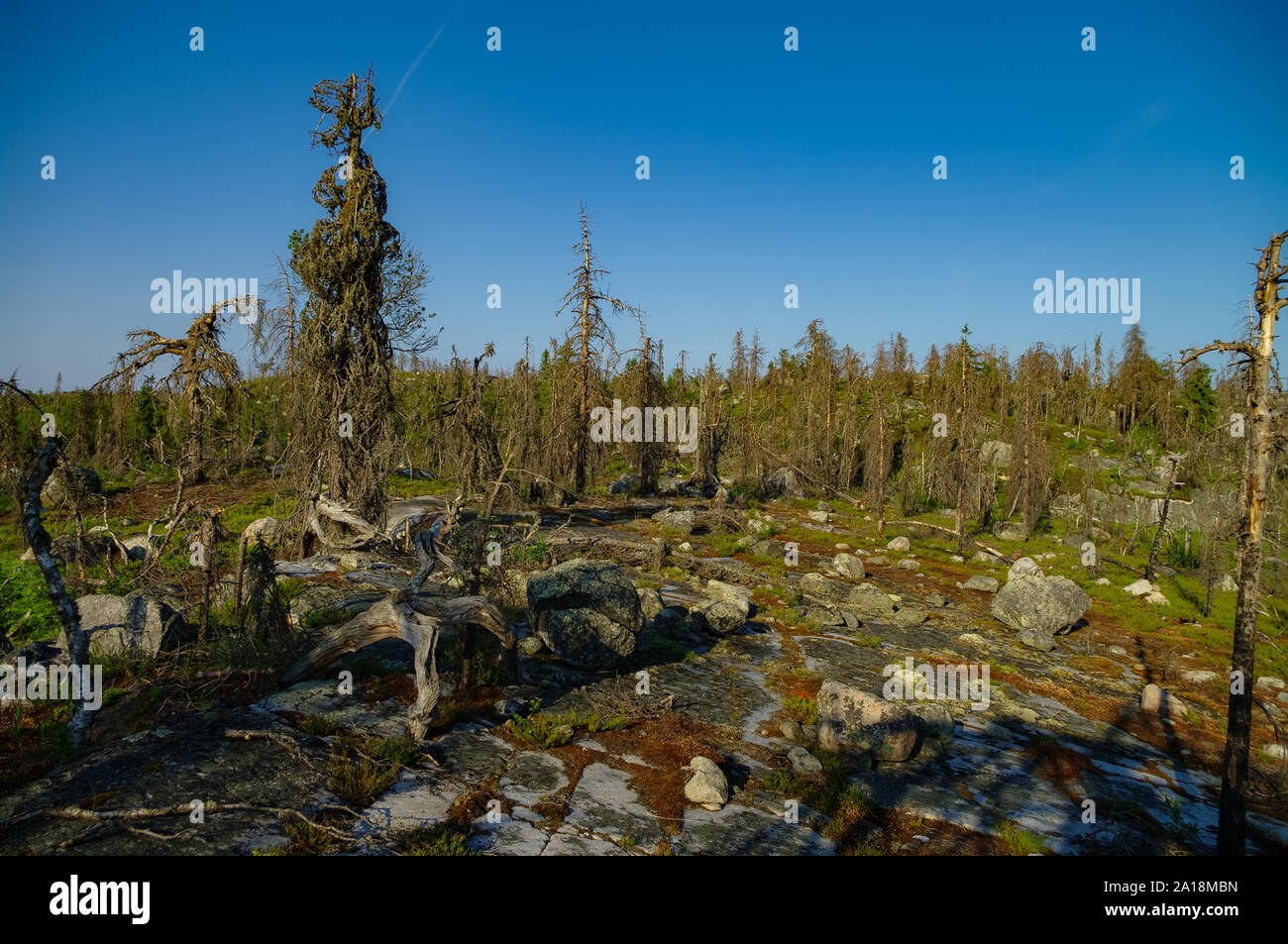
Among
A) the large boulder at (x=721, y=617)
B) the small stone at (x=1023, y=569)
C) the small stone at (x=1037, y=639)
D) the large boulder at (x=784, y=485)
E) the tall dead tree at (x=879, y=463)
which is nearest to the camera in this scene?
the large boulder at (x=721, y=617)

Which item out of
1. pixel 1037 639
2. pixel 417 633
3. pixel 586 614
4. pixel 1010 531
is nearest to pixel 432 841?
pixel 417 633

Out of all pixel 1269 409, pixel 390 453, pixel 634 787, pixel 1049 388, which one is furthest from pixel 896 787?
pixel 1049 388

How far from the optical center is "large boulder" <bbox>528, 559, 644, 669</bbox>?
41.8ft

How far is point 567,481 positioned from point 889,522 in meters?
19.9

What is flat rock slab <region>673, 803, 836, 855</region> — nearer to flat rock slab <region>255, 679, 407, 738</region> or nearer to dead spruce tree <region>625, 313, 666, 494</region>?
flat rock slab <region>255, 679, 407, 738</region>

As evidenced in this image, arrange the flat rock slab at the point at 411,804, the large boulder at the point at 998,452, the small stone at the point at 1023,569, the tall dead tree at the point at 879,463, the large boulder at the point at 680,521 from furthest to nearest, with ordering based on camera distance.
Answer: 1. the large boulder at the point at 998,452
2. the tall dead tree at the point at 879,463
3. the large boulder at the point at 680,521
4. the small stone at the point at 1023,569
5. the flat rock slab at the point at 411,804

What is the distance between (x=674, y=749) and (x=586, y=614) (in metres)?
3.78

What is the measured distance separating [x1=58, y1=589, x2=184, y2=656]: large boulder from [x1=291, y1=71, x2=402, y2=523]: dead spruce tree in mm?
7078

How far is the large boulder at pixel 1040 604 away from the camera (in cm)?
1977

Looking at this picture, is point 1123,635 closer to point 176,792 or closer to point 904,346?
point 176,792

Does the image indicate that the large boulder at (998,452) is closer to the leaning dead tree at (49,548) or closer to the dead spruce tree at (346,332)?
the dead spruce tree at (346,332)

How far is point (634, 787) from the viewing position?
8.41 m

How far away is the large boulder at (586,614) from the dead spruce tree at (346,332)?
7.68m

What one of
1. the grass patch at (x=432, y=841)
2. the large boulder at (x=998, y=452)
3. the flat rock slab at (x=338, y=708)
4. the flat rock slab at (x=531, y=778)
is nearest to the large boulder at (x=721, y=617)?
the flat rock slab at (x=531, y=778)
